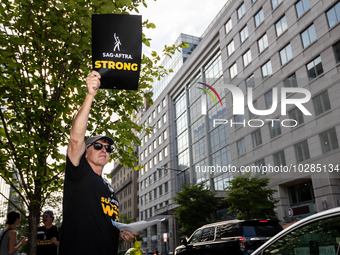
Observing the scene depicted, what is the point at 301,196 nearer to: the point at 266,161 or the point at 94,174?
the point at 266,161

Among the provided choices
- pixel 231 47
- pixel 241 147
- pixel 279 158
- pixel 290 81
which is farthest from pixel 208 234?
pixel 231 47

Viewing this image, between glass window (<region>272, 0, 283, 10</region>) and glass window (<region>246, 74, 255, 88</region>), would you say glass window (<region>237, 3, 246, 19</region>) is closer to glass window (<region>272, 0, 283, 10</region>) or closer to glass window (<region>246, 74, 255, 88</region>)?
glass window (<region>272, 0, 283, 10</region>)

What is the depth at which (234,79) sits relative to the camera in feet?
110

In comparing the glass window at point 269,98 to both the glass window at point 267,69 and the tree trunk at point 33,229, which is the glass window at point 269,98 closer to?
the glass window at point 267,69

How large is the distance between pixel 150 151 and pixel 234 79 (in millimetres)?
33829

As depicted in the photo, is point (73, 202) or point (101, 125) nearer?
point (73, 202)

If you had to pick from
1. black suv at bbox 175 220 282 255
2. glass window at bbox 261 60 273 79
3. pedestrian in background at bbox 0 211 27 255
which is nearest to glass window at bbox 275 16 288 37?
glass window at bbox 261 60 273 79

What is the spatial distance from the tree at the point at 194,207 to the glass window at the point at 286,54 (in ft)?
46.4

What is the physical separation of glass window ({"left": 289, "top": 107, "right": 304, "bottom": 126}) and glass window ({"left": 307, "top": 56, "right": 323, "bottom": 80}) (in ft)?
8.74

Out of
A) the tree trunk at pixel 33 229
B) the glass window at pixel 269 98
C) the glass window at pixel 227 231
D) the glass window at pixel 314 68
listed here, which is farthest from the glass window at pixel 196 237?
the glass window at pixel 269 98

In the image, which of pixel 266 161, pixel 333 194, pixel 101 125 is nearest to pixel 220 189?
pixel 266 161

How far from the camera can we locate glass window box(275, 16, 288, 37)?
90.6ft

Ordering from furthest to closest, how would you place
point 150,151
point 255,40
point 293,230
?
point 150,151 < point 255,40 < point 293,230

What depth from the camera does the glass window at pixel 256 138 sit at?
1143 inches
